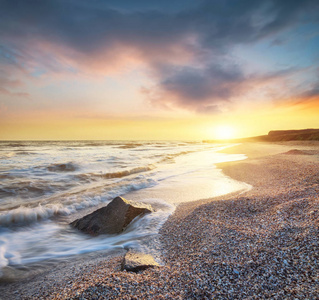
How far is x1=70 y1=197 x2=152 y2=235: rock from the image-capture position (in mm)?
4480

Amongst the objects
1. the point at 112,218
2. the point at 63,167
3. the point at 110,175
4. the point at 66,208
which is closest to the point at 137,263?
the point at 112,218

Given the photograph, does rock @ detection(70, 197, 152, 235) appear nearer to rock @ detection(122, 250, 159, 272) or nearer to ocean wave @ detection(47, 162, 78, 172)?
rock @ detection(122, 250, 159, 272)

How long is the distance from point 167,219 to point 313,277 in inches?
Answer: 117

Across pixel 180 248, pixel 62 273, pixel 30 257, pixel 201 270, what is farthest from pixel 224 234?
pixel 30 257

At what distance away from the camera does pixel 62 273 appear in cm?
298

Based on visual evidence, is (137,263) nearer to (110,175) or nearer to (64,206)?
(64,206)

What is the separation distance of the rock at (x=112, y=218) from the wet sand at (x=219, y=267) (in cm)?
111

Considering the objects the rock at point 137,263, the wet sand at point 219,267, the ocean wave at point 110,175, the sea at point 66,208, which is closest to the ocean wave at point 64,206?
the sea at point 66,208

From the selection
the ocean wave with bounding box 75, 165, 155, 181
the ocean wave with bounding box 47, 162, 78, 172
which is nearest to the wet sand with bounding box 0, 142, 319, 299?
the ocean wave with bounding box 75, 165, 155, 181

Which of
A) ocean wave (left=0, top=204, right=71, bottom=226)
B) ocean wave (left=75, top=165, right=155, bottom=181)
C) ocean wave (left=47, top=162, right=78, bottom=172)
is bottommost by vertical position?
ocean wave (left=0, top=204, right=71, bottom=226)

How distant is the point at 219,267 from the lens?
2252mm

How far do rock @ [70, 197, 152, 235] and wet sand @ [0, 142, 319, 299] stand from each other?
111cm

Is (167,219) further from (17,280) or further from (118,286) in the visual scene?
(17,280)

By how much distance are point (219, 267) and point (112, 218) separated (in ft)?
9.99
